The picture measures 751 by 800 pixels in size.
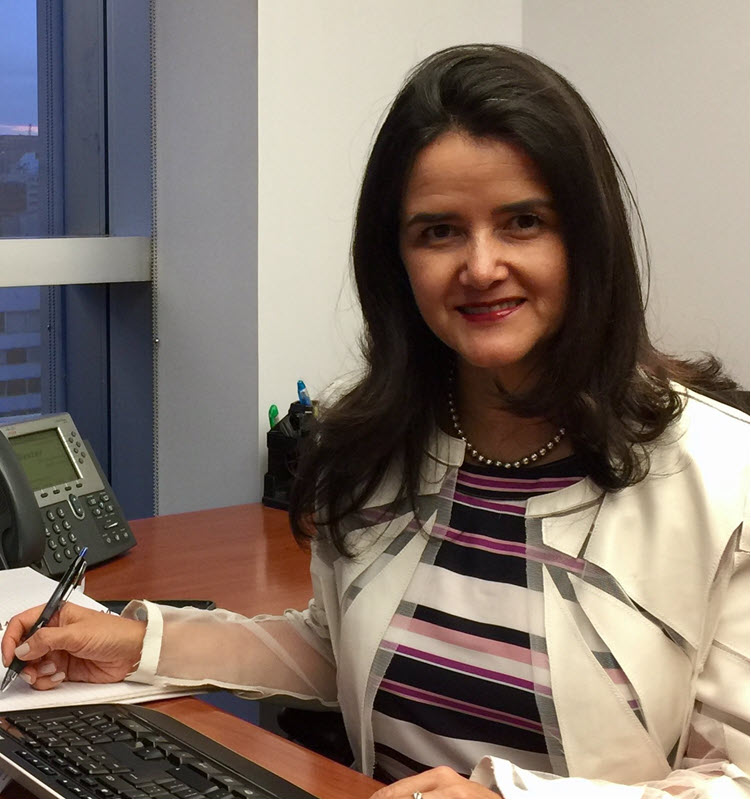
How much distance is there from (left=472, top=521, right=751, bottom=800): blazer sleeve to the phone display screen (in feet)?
3.25

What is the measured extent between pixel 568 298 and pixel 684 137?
4.57 feet

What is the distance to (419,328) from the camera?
3.93 feet

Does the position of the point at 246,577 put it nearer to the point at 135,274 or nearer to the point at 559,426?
the point at 559,426

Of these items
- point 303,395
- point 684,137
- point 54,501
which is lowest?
point 54,501

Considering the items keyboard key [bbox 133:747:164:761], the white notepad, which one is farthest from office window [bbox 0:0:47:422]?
keyboard key [bbox 133:747:164:761]

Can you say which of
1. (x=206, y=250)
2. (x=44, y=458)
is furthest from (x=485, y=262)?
(x=206, y=250)

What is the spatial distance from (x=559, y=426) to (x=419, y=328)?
185mm

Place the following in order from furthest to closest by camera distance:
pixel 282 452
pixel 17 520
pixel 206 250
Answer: pixel 206 250 < pixel 282 452 < pixel 17 520

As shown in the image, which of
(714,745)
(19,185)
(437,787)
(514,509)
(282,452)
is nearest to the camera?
(437,787)

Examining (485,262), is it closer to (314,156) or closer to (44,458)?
(44,458)

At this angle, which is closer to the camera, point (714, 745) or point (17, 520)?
point (714, 745)

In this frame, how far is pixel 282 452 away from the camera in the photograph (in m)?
2.14

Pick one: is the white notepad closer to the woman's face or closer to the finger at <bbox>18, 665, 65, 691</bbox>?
the finger at <bbox>18, 665, 65, 691</bbox>

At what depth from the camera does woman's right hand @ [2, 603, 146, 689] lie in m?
1.12
